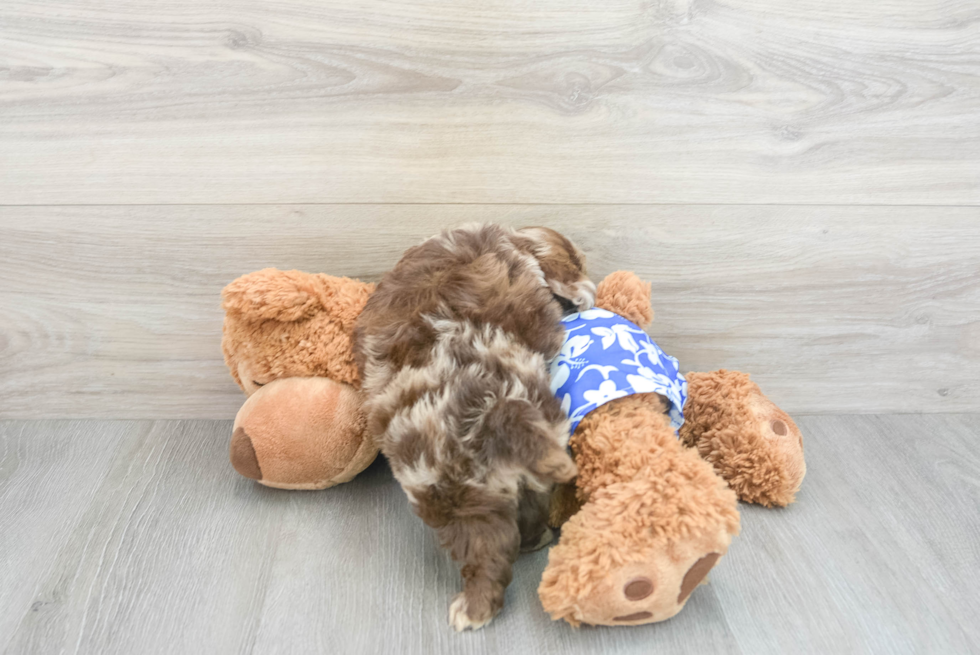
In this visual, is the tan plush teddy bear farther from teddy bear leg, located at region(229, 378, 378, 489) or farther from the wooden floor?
the wooden floor

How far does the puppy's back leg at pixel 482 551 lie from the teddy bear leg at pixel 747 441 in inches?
12.1

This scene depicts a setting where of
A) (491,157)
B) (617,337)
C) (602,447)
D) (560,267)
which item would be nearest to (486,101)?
(491,157)

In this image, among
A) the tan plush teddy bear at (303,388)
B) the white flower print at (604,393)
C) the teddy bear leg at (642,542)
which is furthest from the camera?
the tan plush teddy bear at (303,388)

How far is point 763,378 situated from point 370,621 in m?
0.73

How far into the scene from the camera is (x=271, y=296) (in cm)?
80

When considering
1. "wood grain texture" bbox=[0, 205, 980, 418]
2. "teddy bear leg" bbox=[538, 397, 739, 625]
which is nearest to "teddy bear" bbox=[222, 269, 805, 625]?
"teddy bear leg" bbox=[538, 397, 739, 625]

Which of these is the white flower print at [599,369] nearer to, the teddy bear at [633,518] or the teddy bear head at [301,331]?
the teddy bear at [633,518]

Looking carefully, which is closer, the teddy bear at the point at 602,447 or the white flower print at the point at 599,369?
the teddy bear at the point at 602,447

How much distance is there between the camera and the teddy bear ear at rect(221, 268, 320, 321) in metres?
0.80

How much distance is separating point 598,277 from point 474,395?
0.38 metres

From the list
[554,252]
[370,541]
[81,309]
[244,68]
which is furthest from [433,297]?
[81,309]

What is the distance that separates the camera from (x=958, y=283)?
1006mm

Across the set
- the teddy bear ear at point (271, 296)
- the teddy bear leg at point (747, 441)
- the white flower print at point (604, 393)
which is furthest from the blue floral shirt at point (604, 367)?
the teddy bear ear at point (271, 296)

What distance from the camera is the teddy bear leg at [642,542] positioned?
0.62m
